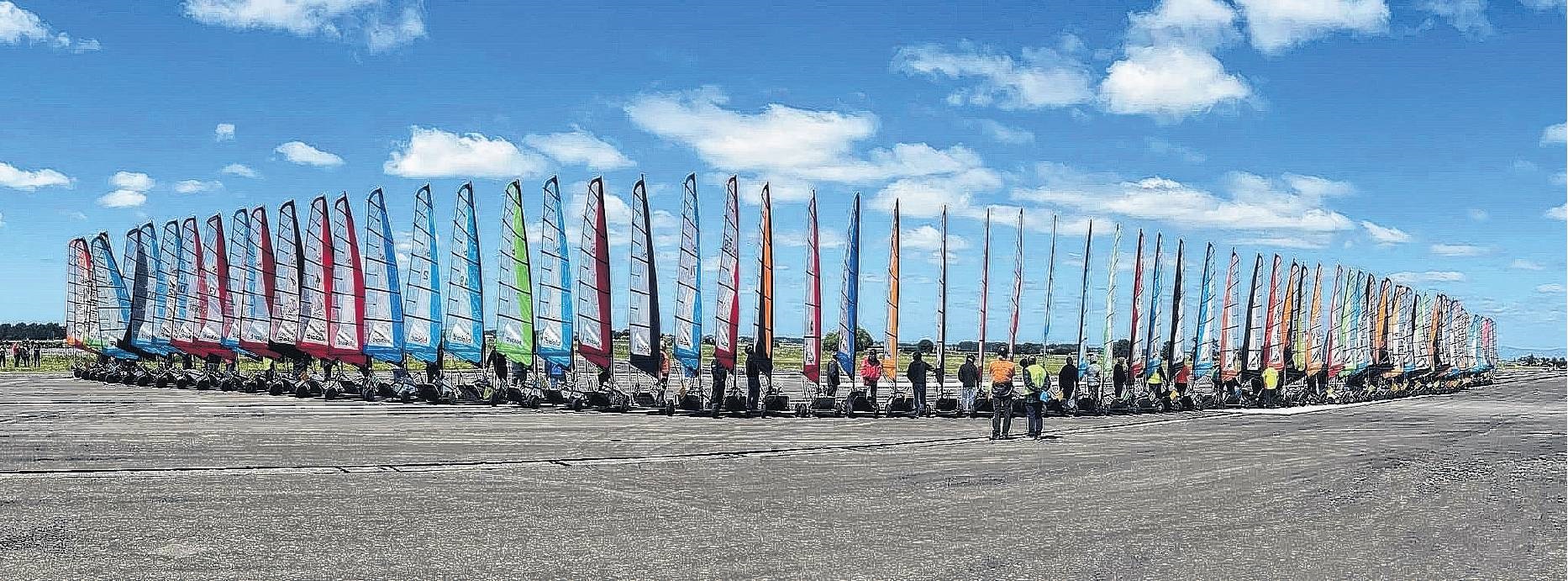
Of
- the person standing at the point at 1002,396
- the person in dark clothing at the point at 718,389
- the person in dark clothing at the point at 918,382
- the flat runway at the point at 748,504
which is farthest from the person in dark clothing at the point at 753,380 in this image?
the person standing at the point at 1002,396

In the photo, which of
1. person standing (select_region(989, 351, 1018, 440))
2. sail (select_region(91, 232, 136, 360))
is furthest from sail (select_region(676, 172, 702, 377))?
sail (select_region(91, 232, 136, 360))

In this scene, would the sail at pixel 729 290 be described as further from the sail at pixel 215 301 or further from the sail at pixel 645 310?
the sail at pixel 215 301

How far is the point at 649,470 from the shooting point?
1395 cm

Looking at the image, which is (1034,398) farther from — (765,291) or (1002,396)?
(765,291)

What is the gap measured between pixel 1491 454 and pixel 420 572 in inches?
634

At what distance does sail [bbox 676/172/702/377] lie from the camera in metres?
26.8

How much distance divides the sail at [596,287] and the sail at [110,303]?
22.0m

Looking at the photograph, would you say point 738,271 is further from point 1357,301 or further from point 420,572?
point 1357,301

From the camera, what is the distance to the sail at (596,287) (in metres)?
26.9

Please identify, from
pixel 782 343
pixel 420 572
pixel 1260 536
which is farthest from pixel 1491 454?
pixel 782 343

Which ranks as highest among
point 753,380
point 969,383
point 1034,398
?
point 1034,398

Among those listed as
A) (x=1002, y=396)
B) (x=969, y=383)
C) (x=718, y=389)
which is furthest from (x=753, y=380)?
(x=1002, y=396)

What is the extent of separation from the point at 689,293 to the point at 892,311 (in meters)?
5.21

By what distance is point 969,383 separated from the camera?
2536 cm
